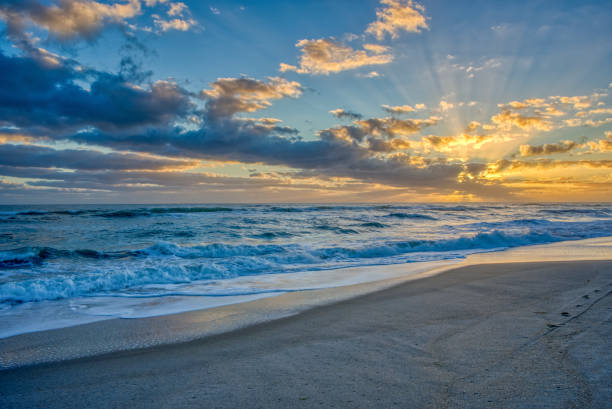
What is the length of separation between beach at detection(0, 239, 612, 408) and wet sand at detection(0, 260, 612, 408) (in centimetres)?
1

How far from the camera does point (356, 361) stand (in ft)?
9.30

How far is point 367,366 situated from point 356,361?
13 centimetres

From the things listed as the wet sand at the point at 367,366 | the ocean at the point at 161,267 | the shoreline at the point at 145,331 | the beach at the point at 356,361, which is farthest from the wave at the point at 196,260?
the wet sand at the point at 367,366

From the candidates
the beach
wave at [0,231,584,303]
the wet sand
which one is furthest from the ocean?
the wet sand

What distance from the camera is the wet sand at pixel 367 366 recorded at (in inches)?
88.7

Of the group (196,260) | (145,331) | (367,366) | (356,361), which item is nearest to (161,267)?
(196,260)

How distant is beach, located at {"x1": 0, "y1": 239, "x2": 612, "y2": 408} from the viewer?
2.27 m

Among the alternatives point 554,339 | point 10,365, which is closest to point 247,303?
point 10,365

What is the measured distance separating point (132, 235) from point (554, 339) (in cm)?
1585

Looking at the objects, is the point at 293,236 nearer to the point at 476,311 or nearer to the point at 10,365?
the point at 476,311

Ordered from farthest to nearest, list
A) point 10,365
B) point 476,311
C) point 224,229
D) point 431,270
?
point 224,229, point 431,270, point 476,311, point 10,365

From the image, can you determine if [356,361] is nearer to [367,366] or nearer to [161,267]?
[367,366]

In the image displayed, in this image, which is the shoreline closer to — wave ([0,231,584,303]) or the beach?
the beach

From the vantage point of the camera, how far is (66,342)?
3.60m
